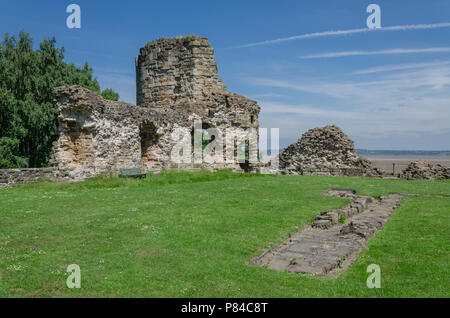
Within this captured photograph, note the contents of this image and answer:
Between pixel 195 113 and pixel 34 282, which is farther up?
pixel 195 113

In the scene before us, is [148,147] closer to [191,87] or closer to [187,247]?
[191,87]

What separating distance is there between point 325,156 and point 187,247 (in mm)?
23348

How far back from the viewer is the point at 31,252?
21.3 feet

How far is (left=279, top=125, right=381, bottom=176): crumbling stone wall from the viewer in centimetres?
2744

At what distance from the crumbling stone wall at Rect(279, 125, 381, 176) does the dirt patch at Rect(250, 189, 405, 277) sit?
56.5ft

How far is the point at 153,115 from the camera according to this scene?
2088 centimetres

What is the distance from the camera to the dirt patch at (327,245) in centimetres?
614

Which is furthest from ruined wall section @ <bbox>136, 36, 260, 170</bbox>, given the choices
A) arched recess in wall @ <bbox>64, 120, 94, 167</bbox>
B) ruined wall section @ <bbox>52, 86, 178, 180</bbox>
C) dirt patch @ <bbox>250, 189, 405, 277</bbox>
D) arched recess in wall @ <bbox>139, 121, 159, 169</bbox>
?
dirt patch @ <bbox>250, 189, 405, 277</bbox>

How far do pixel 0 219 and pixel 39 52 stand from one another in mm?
20343

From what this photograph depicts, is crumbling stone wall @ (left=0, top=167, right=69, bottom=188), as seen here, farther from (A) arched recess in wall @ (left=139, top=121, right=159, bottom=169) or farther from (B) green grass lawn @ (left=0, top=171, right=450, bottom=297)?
(A) arched recess in wall @ (left=139, top=121, right=159, bottom=169)

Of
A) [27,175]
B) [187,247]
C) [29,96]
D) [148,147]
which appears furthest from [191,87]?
[187,247]
